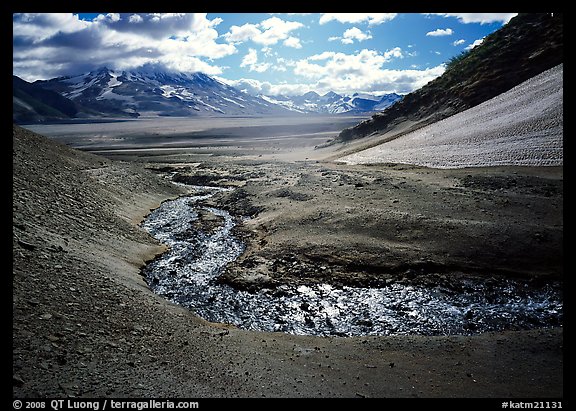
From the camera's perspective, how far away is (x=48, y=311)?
28.9 feet

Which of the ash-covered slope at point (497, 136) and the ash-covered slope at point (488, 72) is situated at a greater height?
the ash-covered slope at point (488, 72)

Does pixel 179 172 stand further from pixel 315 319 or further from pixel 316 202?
pixel 315 319

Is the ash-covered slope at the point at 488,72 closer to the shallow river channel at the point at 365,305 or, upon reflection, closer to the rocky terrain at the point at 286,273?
the rocky terrain at the point at 286,273

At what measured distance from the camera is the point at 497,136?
3422 cm

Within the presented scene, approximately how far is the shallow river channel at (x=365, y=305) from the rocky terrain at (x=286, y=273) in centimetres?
69

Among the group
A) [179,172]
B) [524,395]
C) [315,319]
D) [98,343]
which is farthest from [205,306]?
[179,172]

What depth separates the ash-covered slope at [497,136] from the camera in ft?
95.8

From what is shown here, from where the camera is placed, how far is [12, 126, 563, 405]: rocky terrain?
7.71m

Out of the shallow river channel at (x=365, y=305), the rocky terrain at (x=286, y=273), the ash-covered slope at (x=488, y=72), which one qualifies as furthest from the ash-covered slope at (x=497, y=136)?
the shallow river channel at (x=365, y=305)

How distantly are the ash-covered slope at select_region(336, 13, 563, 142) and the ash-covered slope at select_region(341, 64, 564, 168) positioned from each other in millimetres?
3309

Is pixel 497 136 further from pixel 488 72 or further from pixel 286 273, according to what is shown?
pixel 286 273

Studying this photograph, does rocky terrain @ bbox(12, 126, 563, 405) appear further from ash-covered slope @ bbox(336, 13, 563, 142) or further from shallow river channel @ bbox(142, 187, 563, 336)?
ash-covered slope @ bbox(336, 13, 563, 142)
